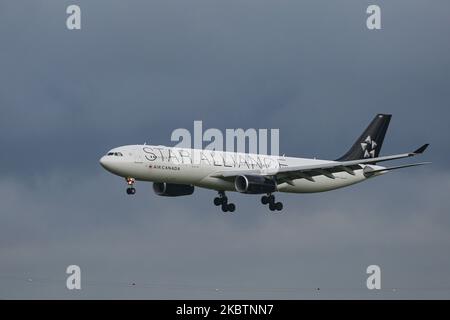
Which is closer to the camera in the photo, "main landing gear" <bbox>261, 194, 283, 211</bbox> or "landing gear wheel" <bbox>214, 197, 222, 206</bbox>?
"main landing gear" <bbox>261, 194, 283, 211</bbox>

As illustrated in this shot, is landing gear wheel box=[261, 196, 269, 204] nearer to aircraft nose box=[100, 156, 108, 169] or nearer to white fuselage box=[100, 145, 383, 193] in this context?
white fuselage box=[100, 145, 383, 193]

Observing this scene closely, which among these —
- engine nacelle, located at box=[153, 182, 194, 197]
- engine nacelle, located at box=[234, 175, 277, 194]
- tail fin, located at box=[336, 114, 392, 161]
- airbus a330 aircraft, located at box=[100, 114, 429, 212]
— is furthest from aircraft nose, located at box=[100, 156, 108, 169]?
tail fin, located at box=[336, 114, 392, 161]

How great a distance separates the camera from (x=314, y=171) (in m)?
111

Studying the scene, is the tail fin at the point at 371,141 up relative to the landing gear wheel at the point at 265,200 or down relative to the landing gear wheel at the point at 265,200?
up

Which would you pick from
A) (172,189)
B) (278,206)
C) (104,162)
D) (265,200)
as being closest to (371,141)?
(278,206)

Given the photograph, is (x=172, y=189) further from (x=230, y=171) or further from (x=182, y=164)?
(x=182, y=164)

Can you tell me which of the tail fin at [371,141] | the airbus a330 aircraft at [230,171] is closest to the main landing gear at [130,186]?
the airbus a330 aircraft at [230,171]

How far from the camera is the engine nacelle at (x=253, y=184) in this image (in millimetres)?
108688

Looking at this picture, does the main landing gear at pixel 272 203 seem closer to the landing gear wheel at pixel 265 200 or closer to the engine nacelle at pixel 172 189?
the landing gear wheel at pixel 265 200

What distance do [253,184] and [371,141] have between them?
20.0 metres

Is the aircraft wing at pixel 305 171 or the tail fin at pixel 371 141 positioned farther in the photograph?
the tail fin at pixel 371 141

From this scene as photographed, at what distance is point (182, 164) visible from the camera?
10562 centimetres

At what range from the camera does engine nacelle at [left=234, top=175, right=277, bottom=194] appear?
109 m

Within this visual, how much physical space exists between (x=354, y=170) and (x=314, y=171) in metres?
6.47
